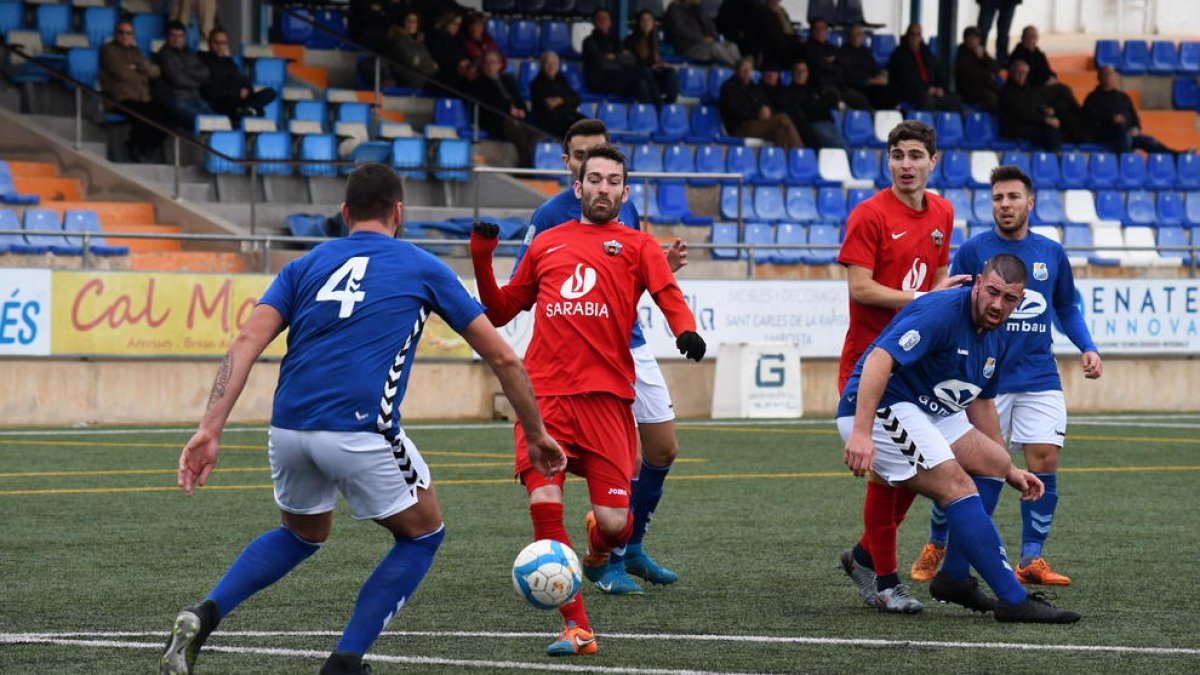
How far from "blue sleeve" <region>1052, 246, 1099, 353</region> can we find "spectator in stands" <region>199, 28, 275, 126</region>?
14306 mm

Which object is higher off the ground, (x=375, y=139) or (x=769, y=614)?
(x=375, y=139)

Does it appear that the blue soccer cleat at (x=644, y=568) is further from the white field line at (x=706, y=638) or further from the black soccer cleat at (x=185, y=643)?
the black soccer cleat at (x=185, y=643)

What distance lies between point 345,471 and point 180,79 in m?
16.7

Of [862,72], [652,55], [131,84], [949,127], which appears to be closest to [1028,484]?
[131,84]

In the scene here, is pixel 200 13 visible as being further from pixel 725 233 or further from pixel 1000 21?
pixel 1000 21

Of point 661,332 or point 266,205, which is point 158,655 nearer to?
point 661,332

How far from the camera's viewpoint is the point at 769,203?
24.3m

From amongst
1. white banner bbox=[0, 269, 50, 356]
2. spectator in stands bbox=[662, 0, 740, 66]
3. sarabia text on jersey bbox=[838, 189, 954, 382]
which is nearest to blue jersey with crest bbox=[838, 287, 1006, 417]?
sarabia text on jersey bbox=[838, 189, 954, 382]

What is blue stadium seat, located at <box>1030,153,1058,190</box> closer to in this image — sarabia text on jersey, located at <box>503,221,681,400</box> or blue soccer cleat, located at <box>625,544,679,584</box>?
blue soccer cleat, located at <box>625,544,679,584</box>

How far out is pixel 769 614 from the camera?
7957mm

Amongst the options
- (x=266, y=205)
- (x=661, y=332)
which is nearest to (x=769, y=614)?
(x=661, y=332)

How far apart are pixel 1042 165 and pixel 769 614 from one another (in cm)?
2027

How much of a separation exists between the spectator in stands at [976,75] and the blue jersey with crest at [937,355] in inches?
837

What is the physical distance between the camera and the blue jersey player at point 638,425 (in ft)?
28.6
